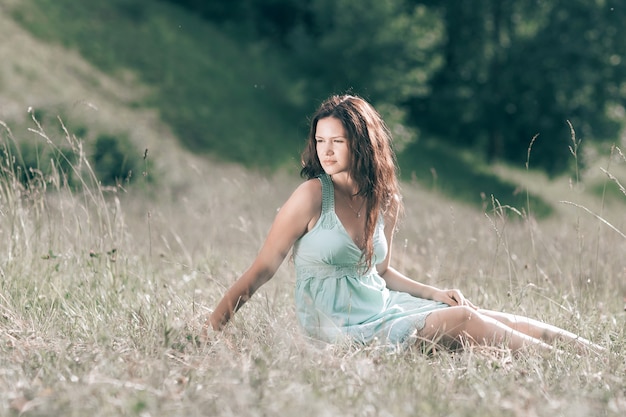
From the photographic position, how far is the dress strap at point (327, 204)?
3.92m

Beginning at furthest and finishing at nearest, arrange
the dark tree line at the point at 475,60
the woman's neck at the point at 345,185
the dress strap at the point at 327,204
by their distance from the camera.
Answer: the dark tree line at the point at 475,60
the woman's neck at the point at 345,185
the dress strap at the point at 327,204

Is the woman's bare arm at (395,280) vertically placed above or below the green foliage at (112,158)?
above

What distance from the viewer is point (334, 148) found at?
398 cm

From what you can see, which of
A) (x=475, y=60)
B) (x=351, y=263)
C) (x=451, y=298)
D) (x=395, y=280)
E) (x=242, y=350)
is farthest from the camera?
(x=475, y=60)

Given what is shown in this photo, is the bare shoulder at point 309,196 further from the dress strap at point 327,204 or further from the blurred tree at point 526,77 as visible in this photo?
the blurred tree at point 526,77

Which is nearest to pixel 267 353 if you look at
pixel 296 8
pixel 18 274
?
pixel 18 274

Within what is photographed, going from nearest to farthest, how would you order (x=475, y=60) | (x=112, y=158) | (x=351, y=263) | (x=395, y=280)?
(x=351, y=263), (x=395, y=280), (x=112, y=158), (x=475, y=60)

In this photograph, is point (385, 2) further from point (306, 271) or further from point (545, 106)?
point (306, 271)

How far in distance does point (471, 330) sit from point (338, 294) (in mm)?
603

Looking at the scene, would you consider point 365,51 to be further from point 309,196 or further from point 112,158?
point 309,196

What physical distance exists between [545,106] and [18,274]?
22.0m

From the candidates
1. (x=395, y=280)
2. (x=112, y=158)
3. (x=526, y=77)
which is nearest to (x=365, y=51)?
(x=526, y=77)

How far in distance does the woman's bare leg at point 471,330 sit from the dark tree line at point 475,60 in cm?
1699

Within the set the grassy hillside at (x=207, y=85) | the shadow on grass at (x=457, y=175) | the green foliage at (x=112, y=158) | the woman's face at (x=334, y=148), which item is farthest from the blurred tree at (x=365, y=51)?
the woman's face at (x=334, y=148)
